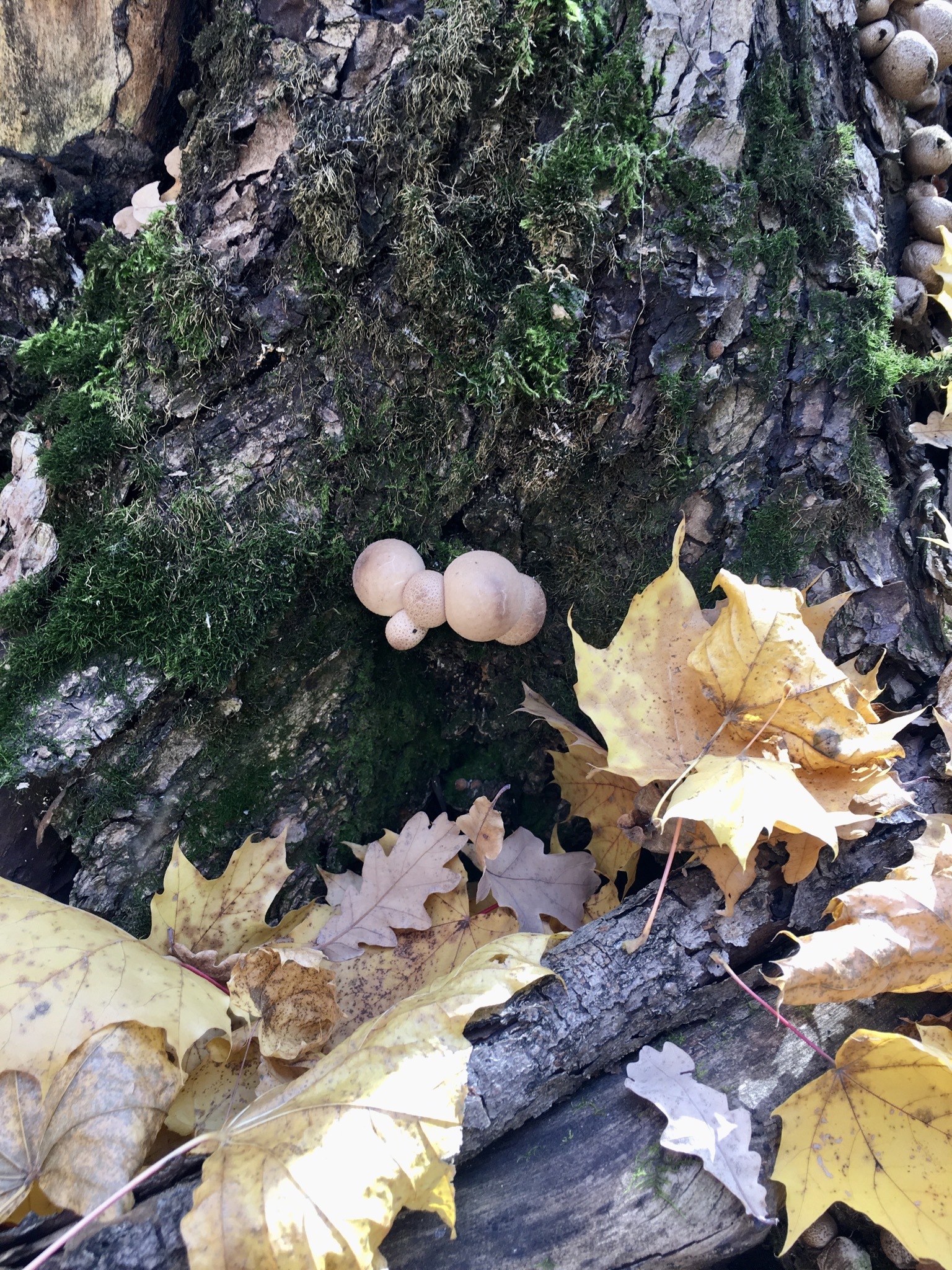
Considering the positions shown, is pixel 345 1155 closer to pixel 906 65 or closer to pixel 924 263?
pixel 924 263

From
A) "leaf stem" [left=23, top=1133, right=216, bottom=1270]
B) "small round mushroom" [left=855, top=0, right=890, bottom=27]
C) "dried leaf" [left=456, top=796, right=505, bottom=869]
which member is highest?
"small round mushroom" [left=855, top=0, right=890, bottom=27]

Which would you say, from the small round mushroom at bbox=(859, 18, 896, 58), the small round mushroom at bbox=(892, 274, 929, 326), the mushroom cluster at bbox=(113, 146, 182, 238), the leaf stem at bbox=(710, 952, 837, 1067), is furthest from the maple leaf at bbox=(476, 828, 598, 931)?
the small round mushroom at bbox=(859, 18, 896, 58)

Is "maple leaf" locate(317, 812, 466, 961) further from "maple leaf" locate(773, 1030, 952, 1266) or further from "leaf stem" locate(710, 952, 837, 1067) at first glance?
"maple leaf" locate(773, 1030, 952, 1266)

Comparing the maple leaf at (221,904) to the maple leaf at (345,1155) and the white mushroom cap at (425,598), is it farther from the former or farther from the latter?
the white mushroom cap at (425,598)

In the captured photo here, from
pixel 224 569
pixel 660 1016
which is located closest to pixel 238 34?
pixel 224 569

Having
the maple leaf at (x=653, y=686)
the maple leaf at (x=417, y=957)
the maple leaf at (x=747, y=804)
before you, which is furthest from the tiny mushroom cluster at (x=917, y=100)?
the maple leaf at (x=417, y=957)

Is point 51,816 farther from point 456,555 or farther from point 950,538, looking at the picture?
point 950,538

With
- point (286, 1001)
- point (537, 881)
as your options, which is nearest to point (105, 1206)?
point (286, 1001)
